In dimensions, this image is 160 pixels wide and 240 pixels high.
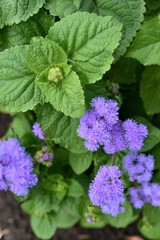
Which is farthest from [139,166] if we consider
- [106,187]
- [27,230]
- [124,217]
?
[27,230]

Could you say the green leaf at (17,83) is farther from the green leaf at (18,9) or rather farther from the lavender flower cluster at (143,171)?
the lavender flower cluster at (143,171)

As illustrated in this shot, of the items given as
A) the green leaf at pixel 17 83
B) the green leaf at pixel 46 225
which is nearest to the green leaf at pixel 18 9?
the green leaf at pixel 17 83

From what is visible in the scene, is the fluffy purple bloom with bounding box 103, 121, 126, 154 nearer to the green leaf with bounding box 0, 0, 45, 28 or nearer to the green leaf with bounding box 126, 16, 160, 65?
the green leaf with bounding box 126, 16, 160, 65

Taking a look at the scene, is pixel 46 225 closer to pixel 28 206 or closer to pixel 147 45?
pixel 28 206

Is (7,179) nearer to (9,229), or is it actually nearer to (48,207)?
(48,207)

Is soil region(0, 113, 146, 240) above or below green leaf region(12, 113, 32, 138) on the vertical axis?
below

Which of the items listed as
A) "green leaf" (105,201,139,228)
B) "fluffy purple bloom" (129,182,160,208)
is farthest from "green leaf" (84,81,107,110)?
"green leaf" (105,201,139,228)
